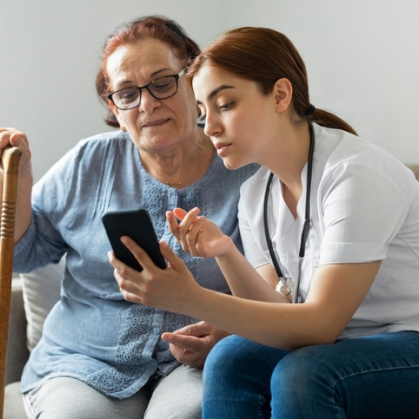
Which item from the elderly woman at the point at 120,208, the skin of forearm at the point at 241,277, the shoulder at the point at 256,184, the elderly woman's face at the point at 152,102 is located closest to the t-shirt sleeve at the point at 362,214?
the skin of forearm at the point at 241,277

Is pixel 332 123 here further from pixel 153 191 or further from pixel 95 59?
pixel 95 59

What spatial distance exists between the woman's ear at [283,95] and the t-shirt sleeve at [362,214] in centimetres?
20

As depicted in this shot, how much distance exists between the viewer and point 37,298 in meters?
1.90

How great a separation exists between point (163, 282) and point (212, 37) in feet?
Result: 4.06

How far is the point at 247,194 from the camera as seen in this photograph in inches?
59.7

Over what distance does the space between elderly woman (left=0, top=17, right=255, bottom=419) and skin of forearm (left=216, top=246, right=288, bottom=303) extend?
0.17 metres

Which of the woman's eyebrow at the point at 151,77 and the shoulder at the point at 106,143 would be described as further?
the shoulder at the point at 106,143

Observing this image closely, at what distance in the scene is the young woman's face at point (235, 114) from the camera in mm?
1272

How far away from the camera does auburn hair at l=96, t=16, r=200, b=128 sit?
1.66 meters

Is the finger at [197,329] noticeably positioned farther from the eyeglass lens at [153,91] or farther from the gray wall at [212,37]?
the gray wall at [212,37]

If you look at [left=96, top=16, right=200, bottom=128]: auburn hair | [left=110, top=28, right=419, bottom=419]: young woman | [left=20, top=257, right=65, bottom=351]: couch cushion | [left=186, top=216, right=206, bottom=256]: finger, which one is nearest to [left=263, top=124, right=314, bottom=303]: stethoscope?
→ [left=110, top=28, right=419, bottom=419]: young woman

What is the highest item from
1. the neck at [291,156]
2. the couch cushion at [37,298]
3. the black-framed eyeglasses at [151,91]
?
the black-framed eyeglasses at [151,91]

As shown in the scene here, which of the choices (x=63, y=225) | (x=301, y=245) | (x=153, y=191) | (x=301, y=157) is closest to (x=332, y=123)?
(x=301, y=157)

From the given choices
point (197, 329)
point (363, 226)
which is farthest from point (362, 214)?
point (197, 329)
